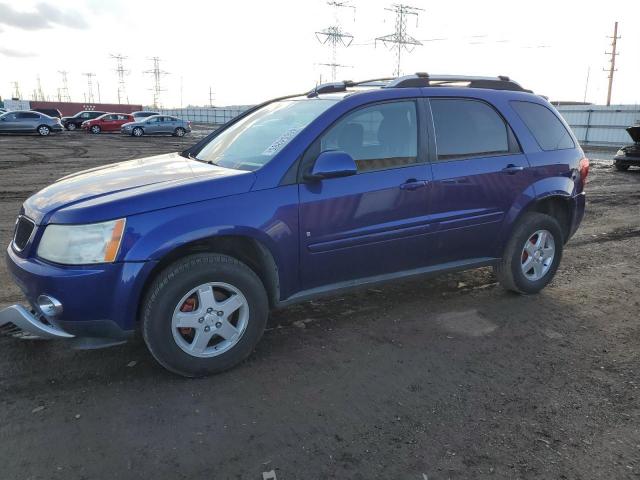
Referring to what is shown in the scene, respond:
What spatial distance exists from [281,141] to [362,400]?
72.8 inches

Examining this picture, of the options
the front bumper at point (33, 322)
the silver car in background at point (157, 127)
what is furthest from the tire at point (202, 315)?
the silver car in background at point (157, 127)

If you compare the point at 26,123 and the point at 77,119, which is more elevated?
the point at 77,119

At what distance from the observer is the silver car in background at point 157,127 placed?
112 ft

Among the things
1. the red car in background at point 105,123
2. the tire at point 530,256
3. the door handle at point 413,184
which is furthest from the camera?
the red car in background at point 105,123

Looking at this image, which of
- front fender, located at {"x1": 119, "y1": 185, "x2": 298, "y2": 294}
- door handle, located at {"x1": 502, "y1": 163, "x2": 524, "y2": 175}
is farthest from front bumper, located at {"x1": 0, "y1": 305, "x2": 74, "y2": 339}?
door handle, located at {"x1": 502, "y1": 163, "x2": 524, "y2": 175}

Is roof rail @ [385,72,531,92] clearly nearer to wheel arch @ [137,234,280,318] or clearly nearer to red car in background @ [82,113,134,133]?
wheel arch @ [137,234,280,318]

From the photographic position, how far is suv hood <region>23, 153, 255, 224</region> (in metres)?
3.02

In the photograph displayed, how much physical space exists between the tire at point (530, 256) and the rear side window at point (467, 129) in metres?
0.75

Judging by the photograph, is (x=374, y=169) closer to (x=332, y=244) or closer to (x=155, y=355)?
(x=332, y=244)

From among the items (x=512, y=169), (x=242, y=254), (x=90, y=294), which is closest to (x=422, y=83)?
(x=512, y=169)

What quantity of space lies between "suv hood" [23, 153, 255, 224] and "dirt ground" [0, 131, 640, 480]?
1087 millimetres

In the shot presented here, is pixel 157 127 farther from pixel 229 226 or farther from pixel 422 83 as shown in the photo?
pixel 229 226

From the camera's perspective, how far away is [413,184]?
12.8 feet

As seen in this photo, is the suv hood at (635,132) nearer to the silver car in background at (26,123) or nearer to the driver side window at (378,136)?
the driver side window at (378,136)
